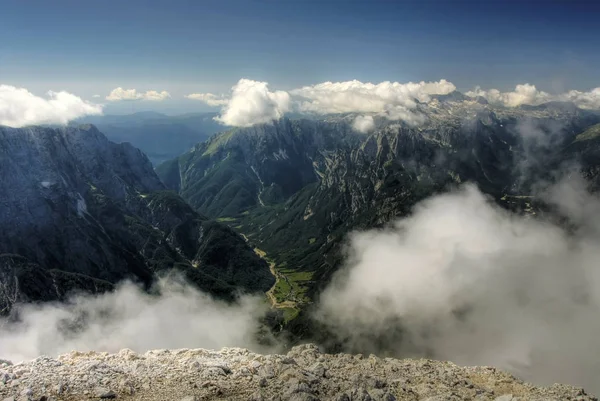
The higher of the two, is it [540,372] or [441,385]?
[441,385]

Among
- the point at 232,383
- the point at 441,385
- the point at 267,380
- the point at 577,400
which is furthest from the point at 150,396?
the point at 577,400

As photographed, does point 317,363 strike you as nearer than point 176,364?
No

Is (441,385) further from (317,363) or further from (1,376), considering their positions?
(1,376)

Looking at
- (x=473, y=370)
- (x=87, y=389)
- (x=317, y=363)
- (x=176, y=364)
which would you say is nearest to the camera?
(x=87, y=389)

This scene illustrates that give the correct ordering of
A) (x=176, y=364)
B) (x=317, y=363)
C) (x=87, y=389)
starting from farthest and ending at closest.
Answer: (x=317, y=363), (x=176, y=364), (x=87, y=389)

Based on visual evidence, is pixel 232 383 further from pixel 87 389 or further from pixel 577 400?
pixel 577 400

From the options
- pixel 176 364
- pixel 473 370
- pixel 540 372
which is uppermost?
pixel 176 364

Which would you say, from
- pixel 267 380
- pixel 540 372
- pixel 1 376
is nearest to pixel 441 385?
pixel 267 380
